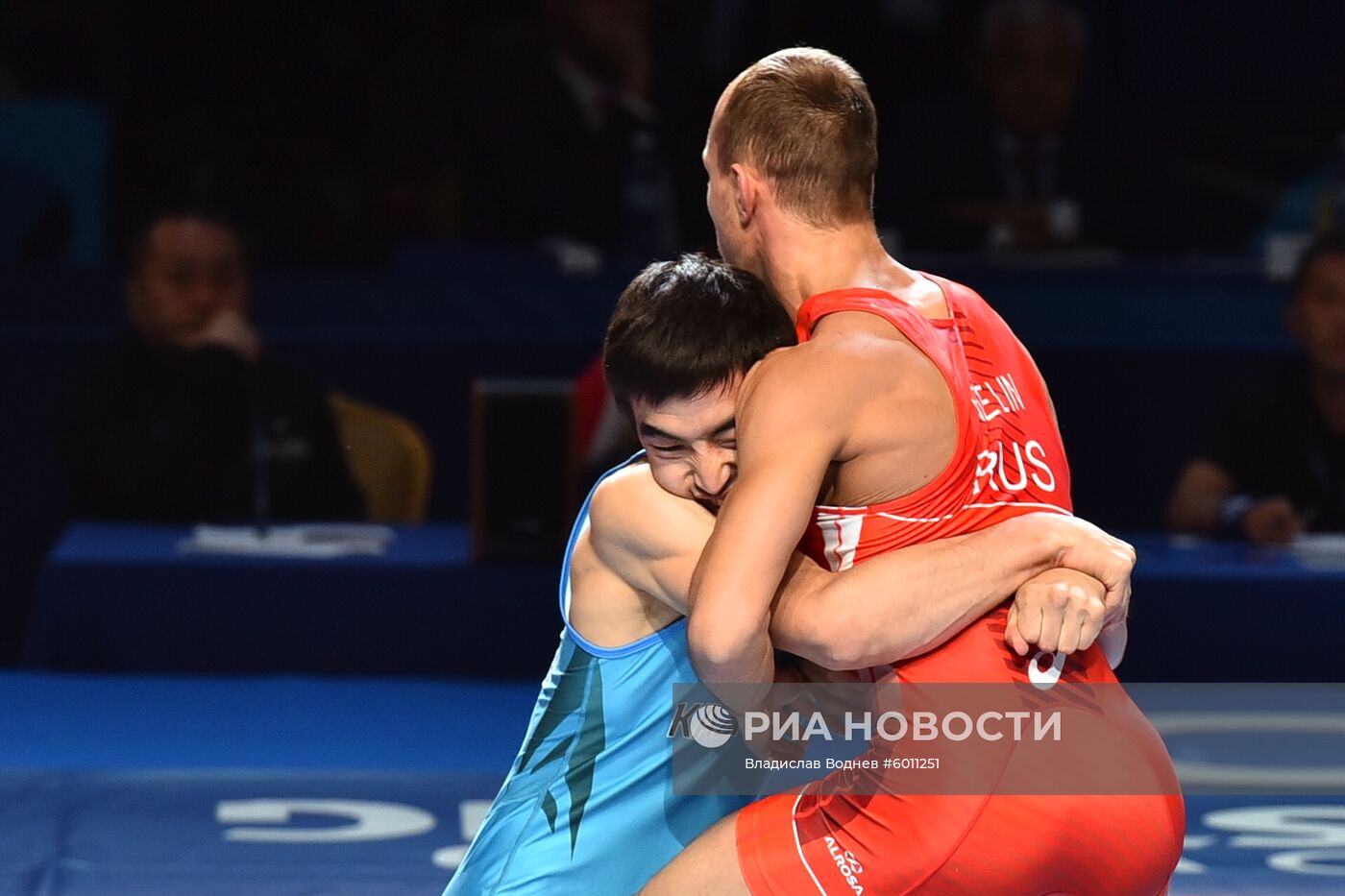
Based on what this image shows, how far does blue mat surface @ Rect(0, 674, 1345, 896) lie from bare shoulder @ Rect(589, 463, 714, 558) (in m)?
1.16

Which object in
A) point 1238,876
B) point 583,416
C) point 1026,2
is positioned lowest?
point 1238,876

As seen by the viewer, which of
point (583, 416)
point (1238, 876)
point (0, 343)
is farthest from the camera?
point (0, 343)

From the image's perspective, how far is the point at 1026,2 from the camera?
6.46 metres

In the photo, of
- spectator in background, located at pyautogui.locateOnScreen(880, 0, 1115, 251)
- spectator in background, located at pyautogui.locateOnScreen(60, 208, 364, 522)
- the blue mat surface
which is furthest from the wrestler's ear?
spectator in background, located at pyautogui.locateOnScreen(880, 0, 1115, 251)

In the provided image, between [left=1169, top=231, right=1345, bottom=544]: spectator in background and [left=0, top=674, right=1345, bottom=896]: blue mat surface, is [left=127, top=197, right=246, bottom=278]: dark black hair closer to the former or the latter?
[left=0, top=674, right=1345, bottom=896]: blue mat surface

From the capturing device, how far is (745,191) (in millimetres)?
2307

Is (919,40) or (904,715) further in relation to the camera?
(919,40)

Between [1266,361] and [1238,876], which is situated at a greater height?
[1266,361]

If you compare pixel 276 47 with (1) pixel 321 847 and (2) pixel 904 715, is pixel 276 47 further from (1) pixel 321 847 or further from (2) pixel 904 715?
(2) pixel 904 715

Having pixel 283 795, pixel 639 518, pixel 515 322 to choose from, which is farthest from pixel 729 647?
pixel 515 322

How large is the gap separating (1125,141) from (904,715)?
4.88 metres

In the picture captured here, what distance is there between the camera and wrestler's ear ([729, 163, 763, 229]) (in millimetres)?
2295

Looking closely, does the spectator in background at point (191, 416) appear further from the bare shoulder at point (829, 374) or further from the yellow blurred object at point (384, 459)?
the bare shoulder at point (829, 374)

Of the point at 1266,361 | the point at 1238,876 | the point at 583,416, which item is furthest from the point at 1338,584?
the point at 583,416
